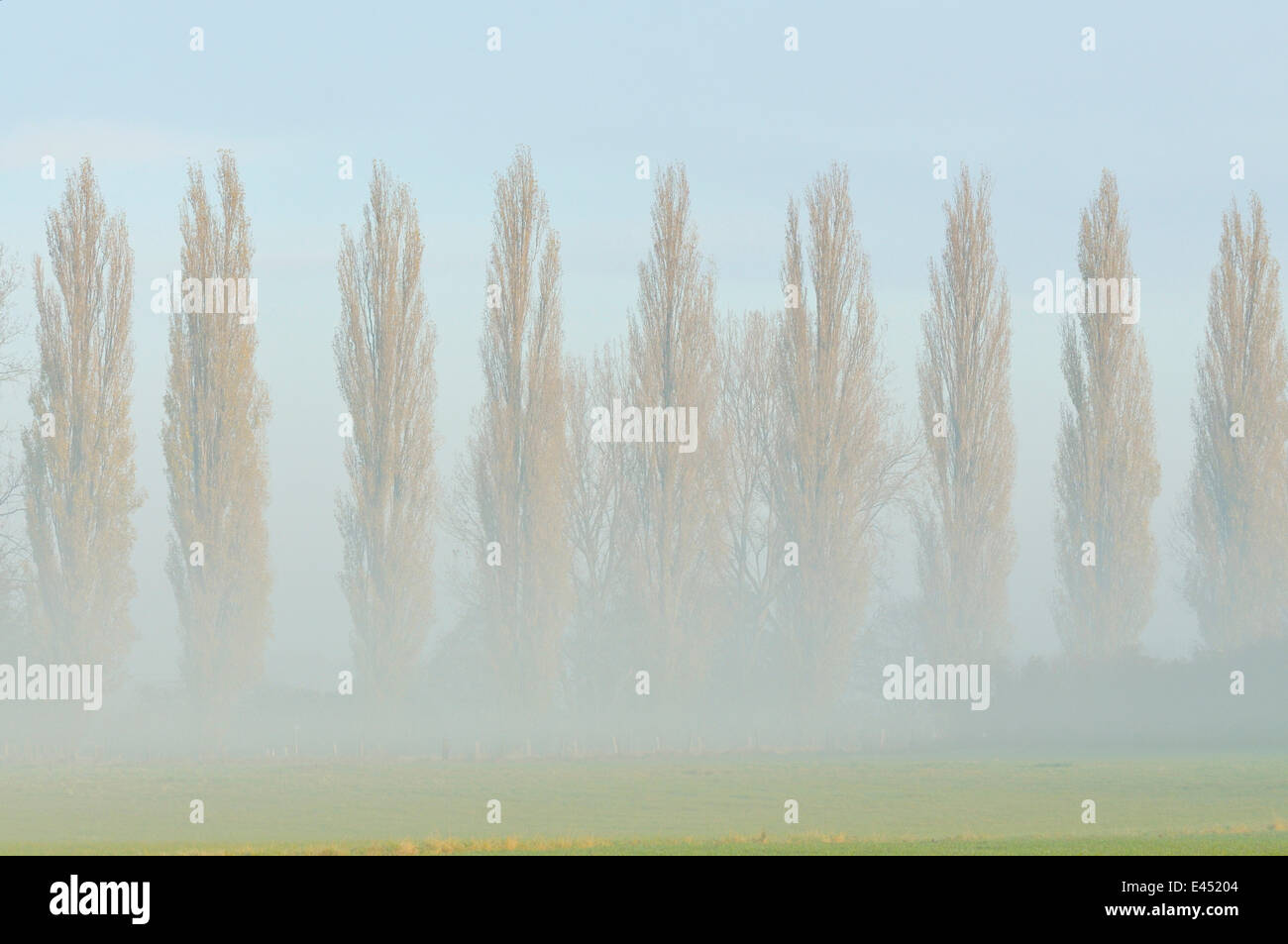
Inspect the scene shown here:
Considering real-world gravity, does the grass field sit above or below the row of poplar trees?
below

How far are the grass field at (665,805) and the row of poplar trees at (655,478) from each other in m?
3.88

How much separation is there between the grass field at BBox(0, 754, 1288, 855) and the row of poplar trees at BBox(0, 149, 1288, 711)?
3884 millimetres

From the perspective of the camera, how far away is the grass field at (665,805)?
15.1m

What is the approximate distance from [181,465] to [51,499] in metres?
3.03

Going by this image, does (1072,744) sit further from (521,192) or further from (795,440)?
(521,192)

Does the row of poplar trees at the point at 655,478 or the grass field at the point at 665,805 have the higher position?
the row of poplar trees at the point at 655,478

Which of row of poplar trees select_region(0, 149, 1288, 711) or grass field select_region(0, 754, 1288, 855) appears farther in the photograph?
row of poplar trees select_region(0, 149, 1288, 711)

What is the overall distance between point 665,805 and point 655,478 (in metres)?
15.4

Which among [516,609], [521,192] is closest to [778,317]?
[521,192]

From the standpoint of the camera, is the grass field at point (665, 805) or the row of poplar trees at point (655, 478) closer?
the grass field at point (665, 805)

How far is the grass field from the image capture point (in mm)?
15109

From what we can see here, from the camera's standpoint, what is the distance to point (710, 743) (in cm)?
3400

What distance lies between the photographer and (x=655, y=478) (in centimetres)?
3631
